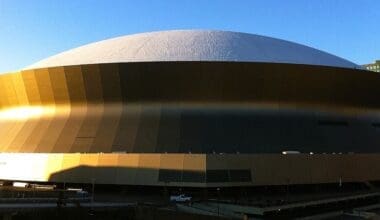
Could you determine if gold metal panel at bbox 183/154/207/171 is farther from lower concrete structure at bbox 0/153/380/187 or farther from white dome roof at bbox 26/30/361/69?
white dome roof at bbox 26/30/361/69

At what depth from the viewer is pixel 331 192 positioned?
3556cm

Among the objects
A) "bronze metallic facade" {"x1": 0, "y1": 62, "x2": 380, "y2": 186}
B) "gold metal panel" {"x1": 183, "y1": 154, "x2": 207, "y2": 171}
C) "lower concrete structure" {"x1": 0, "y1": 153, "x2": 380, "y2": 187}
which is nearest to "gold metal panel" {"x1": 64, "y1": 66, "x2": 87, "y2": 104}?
"bronze metallic facade" {"x1": 0, "y1": 62, "x2": 380, "y2": 186}

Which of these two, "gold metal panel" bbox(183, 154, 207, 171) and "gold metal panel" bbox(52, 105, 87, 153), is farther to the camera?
"gold metal panel" bbox(52, 105, 87, 153)

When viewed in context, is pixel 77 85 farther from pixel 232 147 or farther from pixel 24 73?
pixel 232 147

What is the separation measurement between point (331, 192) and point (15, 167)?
21.7 m

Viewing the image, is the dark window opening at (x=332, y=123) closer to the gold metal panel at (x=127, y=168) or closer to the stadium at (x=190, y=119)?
the stadium at (x=190, y=119)

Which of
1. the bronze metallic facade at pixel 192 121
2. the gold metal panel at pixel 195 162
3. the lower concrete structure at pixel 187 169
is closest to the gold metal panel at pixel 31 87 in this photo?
the bronze metallic facade at pixel 192 121

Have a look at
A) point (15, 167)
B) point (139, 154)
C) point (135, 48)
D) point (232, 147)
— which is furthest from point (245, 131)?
point (15, 167)

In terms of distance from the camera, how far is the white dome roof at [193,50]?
132 feet

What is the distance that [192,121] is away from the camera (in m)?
37.2

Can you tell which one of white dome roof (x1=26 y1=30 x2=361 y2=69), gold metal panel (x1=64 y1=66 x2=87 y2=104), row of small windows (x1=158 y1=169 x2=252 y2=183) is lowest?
row of small windows (x1=158 y1=169 x2=252 y2=183)

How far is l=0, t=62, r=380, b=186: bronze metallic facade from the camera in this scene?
33.1 m

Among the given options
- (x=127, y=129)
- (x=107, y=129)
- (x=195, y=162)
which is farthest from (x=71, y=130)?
(x=195, y=162)

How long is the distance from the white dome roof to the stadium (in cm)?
22
